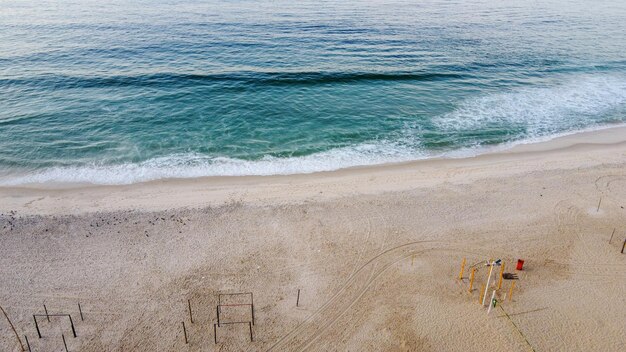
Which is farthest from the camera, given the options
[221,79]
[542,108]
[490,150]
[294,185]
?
[221,79]

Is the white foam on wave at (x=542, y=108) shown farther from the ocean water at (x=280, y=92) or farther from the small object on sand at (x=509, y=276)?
the small object on sand at (x=509, y=276)

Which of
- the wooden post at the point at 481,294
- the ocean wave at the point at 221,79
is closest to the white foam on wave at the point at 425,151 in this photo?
the ocean wave at the point at 221,79

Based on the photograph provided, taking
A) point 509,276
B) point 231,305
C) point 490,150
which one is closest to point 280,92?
point 490,150

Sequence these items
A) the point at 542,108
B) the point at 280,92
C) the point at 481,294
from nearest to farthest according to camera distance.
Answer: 1. the point at 481,294
2. the point at 542,108
3. the point at 280,92

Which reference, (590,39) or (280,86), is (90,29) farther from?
(590,39)

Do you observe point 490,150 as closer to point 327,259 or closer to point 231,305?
point 327,259

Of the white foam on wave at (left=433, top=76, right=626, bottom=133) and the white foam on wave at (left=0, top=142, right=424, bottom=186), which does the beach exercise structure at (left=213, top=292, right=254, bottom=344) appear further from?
the white foam on wave at (left=433, top=76, right=626, bottom=133)

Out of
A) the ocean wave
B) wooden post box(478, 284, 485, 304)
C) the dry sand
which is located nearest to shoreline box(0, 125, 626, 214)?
the dry sand
